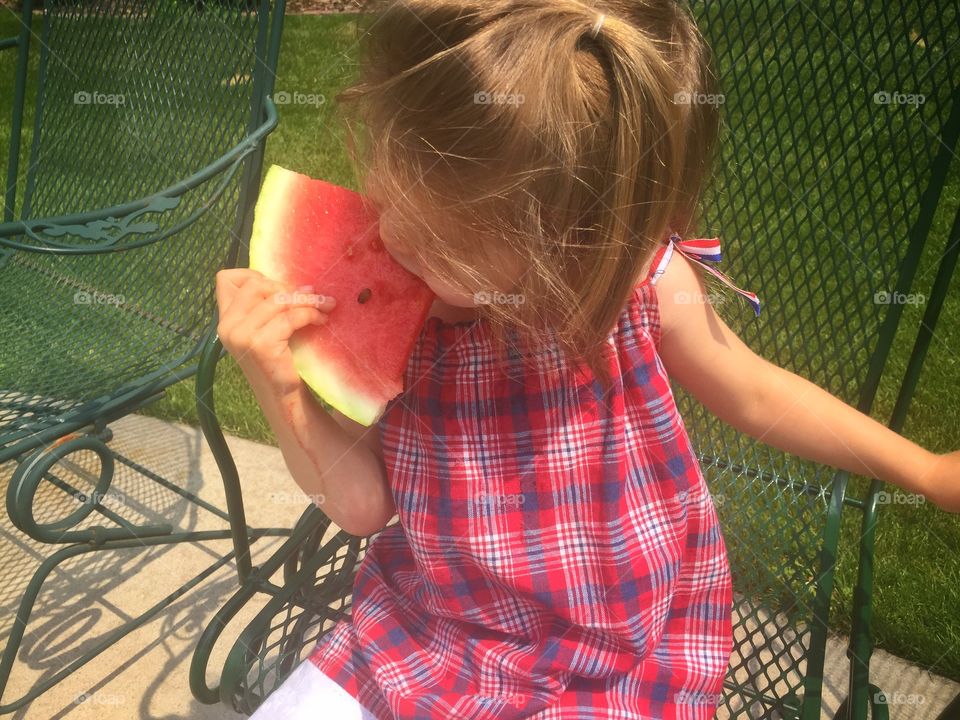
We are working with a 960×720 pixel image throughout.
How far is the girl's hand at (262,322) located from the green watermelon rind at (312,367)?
3cm

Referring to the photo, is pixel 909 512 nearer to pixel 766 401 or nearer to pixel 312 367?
pixel 766 401

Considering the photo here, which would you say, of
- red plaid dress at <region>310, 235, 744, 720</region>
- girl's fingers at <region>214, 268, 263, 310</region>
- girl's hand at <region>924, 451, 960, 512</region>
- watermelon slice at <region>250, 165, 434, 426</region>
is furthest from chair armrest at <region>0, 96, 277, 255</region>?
girl's hand at <region>924, 451, 960, 512</region>

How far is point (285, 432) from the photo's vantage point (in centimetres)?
138

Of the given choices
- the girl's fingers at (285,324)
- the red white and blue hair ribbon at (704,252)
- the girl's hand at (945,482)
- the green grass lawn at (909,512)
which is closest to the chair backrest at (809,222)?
the green grass lawn at (909,512)

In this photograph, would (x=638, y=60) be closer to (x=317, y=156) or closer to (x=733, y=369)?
(x=733, y=369)

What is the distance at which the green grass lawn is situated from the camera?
7.74 ft

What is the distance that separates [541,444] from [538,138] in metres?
0.53

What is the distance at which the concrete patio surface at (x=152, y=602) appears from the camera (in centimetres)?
234

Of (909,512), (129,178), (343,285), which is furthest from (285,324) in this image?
(909,512)

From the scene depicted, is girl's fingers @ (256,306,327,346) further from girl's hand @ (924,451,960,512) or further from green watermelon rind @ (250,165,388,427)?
girl's hand @ (924,451,960,512)

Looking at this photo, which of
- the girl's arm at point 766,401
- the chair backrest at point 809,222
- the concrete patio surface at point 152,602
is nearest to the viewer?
the girl's arm at point 766,401

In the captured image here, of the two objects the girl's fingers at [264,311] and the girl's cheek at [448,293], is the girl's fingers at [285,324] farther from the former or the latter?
the girl's cheek at [448,293]

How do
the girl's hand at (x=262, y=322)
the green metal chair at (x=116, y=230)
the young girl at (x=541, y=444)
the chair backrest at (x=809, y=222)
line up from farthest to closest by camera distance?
1. the green metal chair at (x=116, y=230)
2. the chair backrest at (x=809, y=222)
3. the girl's hand at (x=262, y=322)
4. the young girl at (x=541, y=444)

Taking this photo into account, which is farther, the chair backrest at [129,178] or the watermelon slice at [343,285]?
the chair backrest at [129,178]
